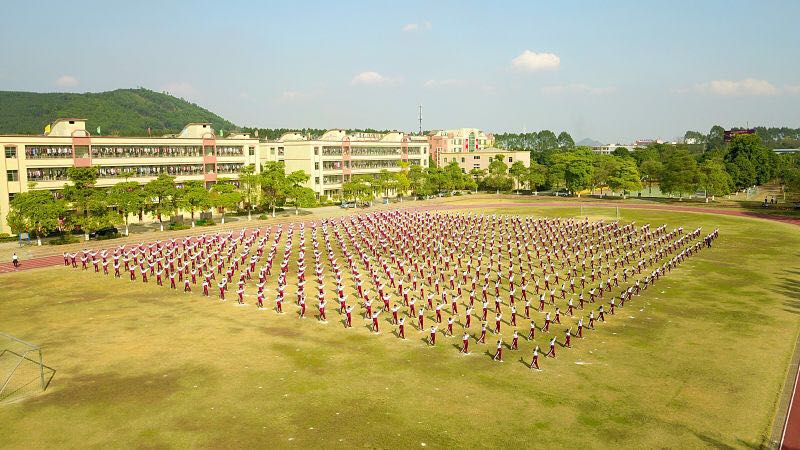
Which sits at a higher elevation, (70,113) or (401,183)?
(70,113)

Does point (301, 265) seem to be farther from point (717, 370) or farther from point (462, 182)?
point (462, 182)

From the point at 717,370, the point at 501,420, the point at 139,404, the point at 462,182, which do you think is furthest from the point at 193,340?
the point at 462,182

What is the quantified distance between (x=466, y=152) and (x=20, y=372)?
102m

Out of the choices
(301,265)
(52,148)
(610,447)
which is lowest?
(610,447)

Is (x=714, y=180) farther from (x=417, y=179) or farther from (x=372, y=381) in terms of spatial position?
(x=372, y=381)

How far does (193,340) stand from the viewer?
22078 mm

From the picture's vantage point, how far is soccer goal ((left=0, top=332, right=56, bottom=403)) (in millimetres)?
17484

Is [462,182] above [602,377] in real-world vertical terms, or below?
above

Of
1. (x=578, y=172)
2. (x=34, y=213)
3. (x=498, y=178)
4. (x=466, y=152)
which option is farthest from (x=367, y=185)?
(x=34, y=213)

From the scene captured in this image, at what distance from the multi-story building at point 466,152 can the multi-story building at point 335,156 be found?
50.1ft

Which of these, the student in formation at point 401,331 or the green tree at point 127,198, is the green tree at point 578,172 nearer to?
the green tree at point 127,198

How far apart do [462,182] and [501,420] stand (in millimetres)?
76564

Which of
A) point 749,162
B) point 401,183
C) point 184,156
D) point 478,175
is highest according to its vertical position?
point 184,156

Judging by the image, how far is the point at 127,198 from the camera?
4869 cm
